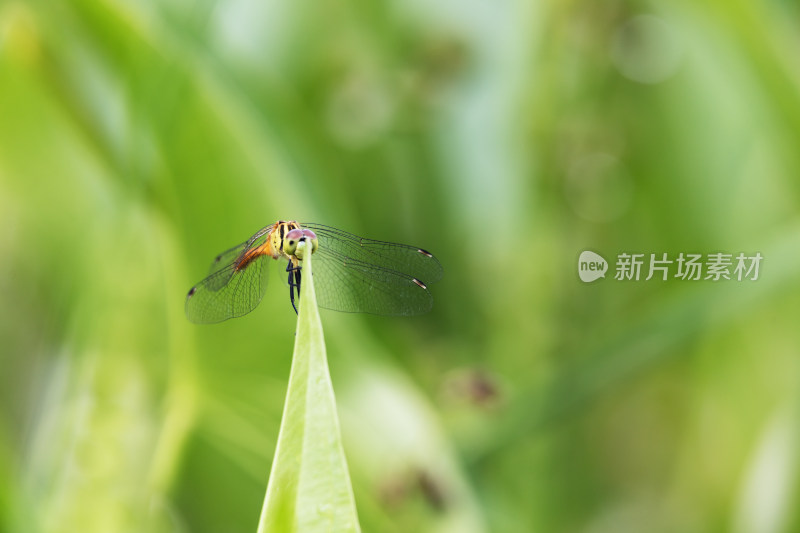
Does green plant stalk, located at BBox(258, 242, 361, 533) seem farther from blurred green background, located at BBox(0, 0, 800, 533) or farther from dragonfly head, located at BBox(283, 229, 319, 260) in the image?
blurred green background, located at BBox(0, 0, 800, 533)

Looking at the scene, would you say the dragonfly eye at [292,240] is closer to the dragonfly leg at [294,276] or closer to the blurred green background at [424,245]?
the dragonfly leg at [294,276]

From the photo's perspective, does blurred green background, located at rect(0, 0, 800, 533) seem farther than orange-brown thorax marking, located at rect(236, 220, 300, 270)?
Yes

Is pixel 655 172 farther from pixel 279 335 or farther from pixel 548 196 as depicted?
pixel 279 335

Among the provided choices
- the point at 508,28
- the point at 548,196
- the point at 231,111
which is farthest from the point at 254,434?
the point at 508,28

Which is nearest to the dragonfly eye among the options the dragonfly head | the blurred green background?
the dragonfly head

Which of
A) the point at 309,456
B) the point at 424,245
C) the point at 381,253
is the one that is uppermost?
the point at 424,245

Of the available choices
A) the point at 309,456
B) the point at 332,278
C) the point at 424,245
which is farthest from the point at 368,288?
the point at 424,245

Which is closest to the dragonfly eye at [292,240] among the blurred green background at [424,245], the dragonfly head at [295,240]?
the dragonfly head at [295,240]

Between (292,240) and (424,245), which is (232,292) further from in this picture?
(424,245)
